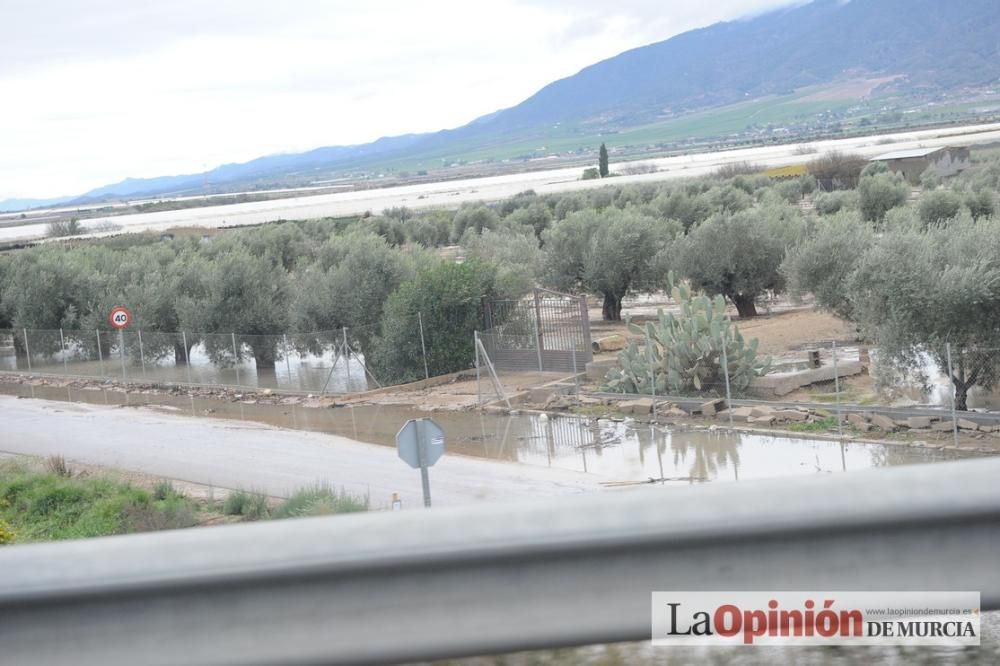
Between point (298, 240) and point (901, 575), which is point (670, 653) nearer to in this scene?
point (901, 575)

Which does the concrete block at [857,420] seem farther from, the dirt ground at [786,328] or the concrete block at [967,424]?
the dirt ground at [786,328]

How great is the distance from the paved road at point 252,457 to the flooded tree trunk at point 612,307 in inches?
672

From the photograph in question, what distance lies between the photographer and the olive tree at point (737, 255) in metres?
38.5

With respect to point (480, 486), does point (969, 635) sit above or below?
above

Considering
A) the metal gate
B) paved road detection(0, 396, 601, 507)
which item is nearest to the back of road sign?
paved road detection(0, 396, 601, 507)

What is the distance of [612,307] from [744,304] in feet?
16.3

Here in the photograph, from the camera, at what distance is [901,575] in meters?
2.22

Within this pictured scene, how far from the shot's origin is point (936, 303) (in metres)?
22.2

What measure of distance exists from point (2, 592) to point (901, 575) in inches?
64.9

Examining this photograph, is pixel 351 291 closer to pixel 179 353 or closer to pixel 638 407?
pixel 179 353

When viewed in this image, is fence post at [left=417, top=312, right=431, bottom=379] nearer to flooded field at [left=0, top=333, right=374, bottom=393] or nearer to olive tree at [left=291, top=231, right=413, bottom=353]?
flooded field at [left=0, top=333, right=374, bottom=393]

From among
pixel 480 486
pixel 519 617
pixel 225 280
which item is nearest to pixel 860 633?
pixel 519 617

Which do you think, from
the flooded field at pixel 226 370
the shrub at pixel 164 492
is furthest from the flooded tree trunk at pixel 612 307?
the shrub at pixel 164 492

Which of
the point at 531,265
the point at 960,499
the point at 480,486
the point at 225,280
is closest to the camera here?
the point at 960,499
